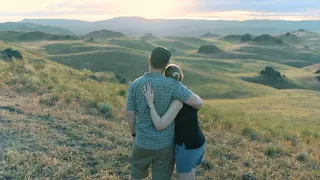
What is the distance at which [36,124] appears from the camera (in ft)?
28.9

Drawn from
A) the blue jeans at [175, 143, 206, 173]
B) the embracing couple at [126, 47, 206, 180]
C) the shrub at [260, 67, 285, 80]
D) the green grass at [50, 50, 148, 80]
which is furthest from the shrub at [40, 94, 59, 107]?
the shrub at [260, 67, 285, 80]

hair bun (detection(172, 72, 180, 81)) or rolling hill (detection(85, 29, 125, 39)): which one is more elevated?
hair bun (detection(172, 72, 180, 81))

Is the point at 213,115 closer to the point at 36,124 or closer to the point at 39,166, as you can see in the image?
the point at 36,124

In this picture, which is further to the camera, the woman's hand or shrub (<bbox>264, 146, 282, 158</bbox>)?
shrub (<bbox>264, 146, 282, 158</bbox>)

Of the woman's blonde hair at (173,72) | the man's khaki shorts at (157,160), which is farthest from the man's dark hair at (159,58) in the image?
the man's khaki shorts at (157,160)

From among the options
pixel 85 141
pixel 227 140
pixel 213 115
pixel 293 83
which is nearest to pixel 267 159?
A: pixel 227 140

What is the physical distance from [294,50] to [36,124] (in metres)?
125

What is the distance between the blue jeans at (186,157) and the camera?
4.65m

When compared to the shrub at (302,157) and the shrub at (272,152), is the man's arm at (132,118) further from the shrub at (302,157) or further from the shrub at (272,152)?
the shrub at (302,157)

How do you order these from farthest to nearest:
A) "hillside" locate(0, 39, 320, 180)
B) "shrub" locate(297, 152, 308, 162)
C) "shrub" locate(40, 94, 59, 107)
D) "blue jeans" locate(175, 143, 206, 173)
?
"shrub" locate(40, 94, 59, 107) → "shrub" locate(297, 152, 308, 162) → "hillside" locate(0, 39, 320, 180) → "blue jeans" locate(175, 143, 206, 173)

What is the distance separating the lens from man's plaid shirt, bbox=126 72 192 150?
447cm

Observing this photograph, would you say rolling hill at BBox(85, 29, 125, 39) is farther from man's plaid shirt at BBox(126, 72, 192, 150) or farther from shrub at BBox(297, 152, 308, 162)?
man's plaid shirt at BBox(126, 72, 192, 150)

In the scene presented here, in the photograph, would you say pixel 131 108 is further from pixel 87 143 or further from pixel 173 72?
pixel 87 143

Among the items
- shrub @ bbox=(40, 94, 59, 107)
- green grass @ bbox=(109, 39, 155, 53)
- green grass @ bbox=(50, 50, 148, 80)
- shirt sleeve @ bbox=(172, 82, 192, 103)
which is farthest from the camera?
green grass @ bbox=(109, 39, 155, 53)
